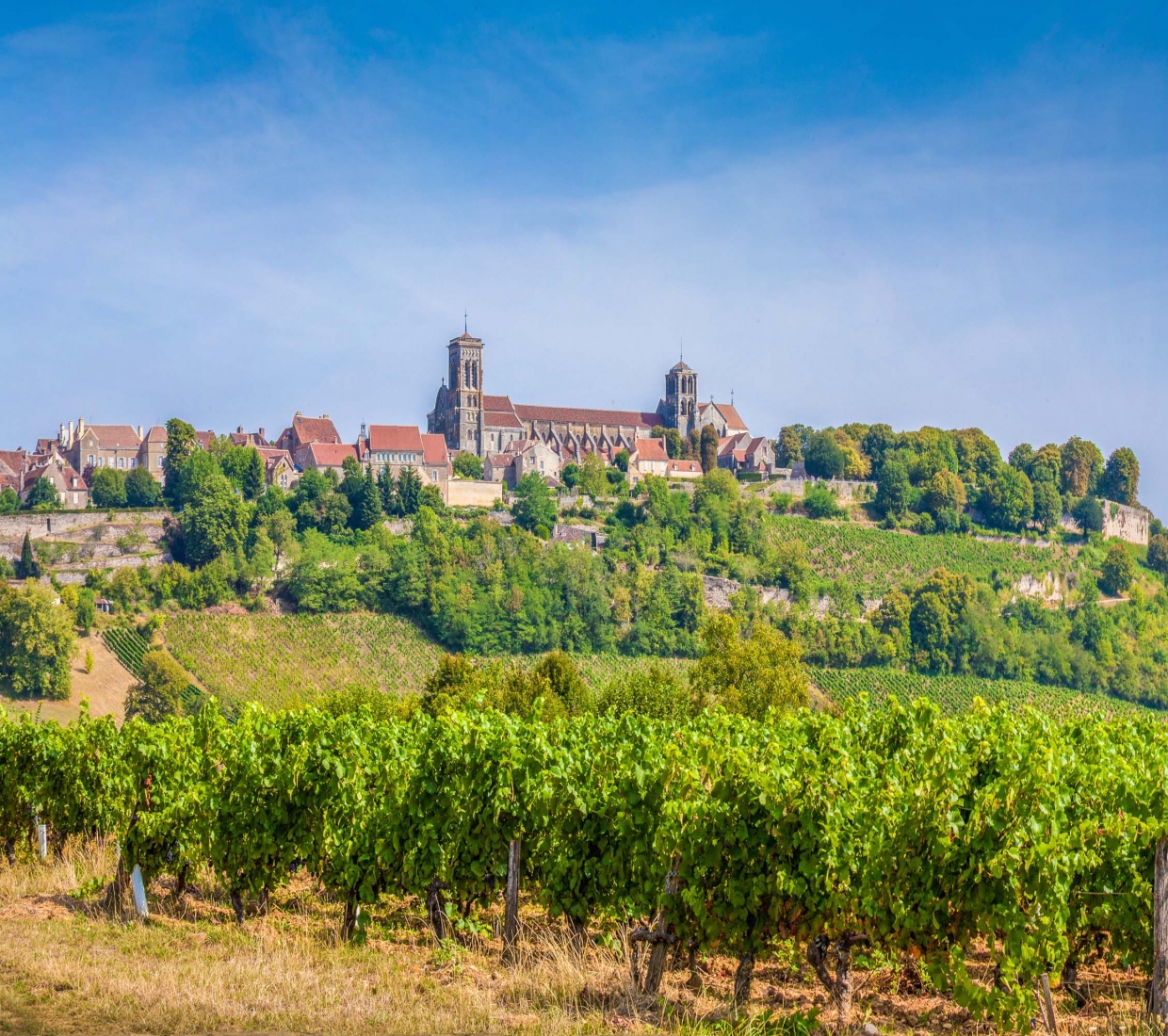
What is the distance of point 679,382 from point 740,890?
102 metres

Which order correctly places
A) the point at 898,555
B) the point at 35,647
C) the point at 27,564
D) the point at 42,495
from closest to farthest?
the point at 35,647 < the point at 27,564 < the point at 42,495 < the point at 898,555

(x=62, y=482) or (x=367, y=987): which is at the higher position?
(x=62, y=482)

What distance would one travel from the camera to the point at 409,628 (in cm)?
6575

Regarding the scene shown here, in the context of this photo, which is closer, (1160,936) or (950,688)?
(1160,936)

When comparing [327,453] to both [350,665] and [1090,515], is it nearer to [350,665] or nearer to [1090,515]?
[350,665]

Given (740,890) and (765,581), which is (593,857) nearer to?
(740,890)

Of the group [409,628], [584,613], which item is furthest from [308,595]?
[584,613]

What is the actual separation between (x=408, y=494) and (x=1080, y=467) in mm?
53871

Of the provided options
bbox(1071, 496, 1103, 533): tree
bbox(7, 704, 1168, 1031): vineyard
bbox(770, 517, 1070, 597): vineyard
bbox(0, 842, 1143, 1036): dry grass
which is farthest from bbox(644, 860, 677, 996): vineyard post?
bbox(1071, 496, 1103, 533): tree

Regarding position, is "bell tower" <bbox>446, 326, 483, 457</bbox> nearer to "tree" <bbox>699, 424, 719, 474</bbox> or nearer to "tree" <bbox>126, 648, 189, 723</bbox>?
"tree" <bbox>699, 424, 719, 474</bbox>

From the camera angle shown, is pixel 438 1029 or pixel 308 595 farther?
pixel 308 595

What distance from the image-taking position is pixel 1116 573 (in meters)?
82.1

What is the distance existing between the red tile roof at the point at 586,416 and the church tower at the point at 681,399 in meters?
2.35

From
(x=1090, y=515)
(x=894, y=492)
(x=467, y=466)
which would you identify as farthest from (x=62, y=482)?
(x=1090, y=515)
